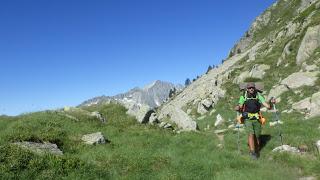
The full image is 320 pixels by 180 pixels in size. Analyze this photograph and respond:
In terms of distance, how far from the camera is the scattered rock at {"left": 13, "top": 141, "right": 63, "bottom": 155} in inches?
671

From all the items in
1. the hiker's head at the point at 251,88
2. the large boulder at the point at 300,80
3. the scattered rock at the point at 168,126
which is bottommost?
the scattered rock at the point at 168,126

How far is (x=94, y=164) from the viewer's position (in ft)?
51.9

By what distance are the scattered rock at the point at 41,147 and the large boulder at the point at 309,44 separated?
1198 inches

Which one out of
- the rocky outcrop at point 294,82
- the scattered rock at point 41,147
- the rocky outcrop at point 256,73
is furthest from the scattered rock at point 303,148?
the rocky outcrop at point 256,73

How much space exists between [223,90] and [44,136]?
104ft

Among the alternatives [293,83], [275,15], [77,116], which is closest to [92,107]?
[77,116]

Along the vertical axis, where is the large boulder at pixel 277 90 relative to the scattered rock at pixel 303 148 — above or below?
above

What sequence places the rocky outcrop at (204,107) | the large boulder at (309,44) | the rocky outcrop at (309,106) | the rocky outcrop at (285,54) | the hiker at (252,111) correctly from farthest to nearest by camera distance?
1. the rocky outcrop at (285,54)
2. the rocky outcrop at (204,107)
3. the large boulder at (309,44)
4. the rocky outcrop at (309,106)
5. the hiker at (252,111)

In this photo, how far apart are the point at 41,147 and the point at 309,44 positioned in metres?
32.3

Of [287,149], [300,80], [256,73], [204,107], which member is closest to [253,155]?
[287,149]

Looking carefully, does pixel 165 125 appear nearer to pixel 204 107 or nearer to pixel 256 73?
pixel 204 107

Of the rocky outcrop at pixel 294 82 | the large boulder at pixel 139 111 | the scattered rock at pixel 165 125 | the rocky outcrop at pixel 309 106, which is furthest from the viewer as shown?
the rocky outcrop at pixel 294 82

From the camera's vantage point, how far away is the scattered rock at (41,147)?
1705cm

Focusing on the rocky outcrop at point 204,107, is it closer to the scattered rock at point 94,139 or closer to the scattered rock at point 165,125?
the scattered rock at point 165,125
